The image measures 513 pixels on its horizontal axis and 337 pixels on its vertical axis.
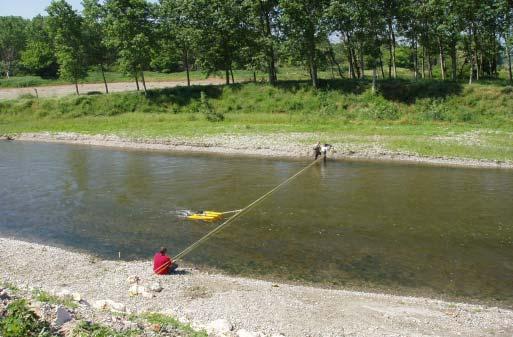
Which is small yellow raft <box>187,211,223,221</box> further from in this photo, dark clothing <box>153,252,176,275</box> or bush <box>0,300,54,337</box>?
bush <box>0,300,54,337</box>

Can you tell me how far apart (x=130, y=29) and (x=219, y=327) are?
5173cm

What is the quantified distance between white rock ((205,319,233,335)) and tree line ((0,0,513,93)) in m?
43.4

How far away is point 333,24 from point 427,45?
11.9 meters

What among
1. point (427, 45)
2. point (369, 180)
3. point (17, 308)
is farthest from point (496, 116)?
point (17, 308)

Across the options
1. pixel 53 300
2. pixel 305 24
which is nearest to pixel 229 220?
pixel 53 300

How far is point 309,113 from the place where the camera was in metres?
54.5

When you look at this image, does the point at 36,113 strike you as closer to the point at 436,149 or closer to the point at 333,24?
the point at 333,24

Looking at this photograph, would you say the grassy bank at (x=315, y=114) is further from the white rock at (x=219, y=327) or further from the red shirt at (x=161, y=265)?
the white rock at (x=219, y=327)

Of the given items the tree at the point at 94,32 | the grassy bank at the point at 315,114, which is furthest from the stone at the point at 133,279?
the tree at the point at 94,32

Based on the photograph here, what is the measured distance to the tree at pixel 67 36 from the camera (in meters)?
62.0

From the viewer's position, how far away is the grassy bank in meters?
42.0

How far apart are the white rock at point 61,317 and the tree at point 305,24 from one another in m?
46.5

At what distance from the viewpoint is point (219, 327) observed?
40.9 feet

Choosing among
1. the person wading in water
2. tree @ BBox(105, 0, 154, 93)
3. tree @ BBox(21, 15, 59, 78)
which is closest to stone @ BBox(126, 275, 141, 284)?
the person wading in water
